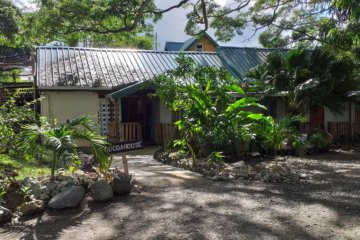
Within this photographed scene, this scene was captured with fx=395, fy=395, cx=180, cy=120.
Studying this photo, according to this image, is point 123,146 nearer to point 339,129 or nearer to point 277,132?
point 277,132

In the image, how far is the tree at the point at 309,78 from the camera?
13.3 m

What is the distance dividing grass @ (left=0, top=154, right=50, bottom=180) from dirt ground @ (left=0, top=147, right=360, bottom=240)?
1.65m

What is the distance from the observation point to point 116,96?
13492mm

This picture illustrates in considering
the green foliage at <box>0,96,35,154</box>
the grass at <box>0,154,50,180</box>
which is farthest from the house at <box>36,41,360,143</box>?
the green foliage at <box>0,96,35,154</box>

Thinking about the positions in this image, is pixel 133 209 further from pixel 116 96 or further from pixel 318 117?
pixel 318 117

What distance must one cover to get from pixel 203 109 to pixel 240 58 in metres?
10.1

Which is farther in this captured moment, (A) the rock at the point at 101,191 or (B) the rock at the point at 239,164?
(B) the rock at the point at 239,164

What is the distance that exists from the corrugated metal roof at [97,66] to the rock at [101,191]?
854 cm

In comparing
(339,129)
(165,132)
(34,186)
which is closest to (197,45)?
(339,129)

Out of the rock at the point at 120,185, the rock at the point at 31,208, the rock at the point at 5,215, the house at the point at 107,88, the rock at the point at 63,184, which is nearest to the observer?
the rock at the point at 5,215

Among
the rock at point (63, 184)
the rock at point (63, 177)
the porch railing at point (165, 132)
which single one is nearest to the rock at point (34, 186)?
the rock at point (63, 184)

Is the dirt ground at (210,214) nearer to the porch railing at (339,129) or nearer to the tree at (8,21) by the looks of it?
the porch railing at (339,129)

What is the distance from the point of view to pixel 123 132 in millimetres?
14344

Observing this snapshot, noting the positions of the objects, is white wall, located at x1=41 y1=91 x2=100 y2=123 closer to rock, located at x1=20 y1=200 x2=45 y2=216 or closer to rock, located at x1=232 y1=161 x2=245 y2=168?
rock, located at x1=232 y1=161 x2=245 y2=168
